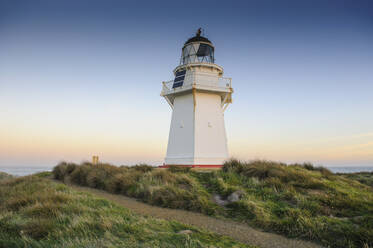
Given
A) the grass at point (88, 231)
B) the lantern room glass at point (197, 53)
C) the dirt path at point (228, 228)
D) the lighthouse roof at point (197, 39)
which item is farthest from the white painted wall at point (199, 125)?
the grass at point (88, 231)

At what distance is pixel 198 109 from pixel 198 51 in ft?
14.7

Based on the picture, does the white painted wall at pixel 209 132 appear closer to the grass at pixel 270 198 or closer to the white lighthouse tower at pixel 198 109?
the white lighthouse tower at pixel 198 109

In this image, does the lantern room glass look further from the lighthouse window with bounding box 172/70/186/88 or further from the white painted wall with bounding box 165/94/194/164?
the white painted wall with bounding box 165/94/194/164

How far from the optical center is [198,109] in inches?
627

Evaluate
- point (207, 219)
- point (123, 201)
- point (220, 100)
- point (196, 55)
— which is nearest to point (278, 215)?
point (207, 219)

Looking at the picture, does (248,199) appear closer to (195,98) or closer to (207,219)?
(207,219)

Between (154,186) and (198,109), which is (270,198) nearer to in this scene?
(154,186)

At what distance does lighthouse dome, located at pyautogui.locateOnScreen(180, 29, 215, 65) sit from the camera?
17094 millimetres

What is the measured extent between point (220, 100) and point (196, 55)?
3.75 metres

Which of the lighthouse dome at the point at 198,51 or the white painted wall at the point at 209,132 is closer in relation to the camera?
the white painted wall at the point at 209,132

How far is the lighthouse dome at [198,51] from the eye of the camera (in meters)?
17.1

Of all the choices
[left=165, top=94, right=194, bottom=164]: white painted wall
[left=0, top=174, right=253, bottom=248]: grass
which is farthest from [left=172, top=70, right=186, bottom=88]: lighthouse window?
[left=0, top=174, right=253, bottom=248]: grass

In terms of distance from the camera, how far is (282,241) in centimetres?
507

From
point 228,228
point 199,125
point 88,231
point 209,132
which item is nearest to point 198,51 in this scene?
point 199,125
